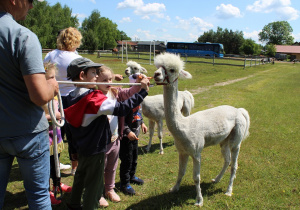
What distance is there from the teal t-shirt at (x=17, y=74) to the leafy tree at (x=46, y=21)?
5277 centimetres

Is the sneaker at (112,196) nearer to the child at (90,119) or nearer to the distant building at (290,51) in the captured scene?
the child at (90,119)

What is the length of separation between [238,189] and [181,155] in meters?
1.21

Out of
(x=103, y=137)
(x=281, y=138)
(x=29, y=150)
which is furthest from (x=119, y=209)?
(x=281, y=138)

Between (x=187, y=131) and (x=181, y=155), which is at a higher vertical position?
(x=187, y=131)

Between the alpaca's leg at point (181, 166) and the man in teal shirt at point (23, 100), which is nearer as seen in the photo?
the man in teal shirt at point (23, 100)

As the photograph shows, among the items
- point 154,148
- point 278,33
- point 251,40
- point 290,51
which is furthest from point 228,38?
point 154,148

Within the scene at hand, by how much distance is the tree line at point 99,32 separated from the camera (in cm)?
5021

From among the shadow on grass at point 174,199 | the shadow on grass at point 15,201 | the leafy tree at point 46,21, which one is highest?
the leafy tree at point 46,21

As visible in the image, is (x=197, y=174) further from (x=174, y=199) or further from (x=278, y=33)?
(x=278, y=33)

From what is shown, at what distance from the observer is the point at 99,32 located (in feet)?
257

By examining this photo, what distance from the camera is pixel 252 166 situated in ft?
14.5

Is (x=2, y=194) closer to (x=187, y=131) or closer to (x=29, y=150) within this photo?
(x=29, y=150)

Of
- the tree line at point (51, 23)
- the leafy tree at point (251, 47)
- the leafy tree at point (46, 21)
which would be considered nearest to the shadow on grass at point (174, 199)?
the tree line at point (51, 23)

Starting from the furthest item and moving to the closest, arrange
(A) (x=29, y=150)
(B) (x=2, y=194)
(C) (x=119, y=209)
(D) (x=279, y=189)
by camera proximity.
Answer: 1. (D) (x=279, y=189)
2. (C) (x=119, y=209)
3. (B) (x=2, y=194)
4. (A) (x=29, y=150)
